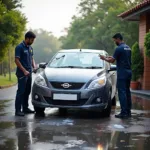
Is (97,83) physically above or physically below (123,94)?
above

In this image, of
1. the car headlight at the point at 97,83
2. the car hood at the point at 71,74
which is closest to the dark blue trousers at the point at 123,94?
the car headlight at the point at 97,83

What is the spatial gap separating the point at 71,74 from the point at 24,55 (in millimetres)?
1260

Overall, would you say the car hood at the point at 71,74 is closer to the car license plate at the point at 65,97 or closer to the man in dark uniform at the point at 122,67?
the car license plate at the point at 65,97

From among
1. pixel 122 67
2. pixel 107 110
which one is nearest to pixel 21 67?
pixel 107 110

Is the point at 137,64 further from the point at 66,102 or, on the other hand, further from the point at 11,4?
the point at 11,4

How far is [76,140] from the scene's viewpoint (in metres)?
6.09

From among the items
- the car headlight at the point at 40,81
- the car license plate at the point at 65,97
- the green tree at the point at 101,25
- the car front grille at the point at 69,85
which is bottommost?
the car license plate at the point at 65,97

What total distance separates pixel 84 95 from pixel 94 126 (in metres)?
1.06

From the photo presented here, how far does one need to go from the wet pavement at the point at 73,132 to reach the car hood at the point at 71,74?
0.89 meters

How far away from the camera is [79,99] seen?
27.5ft

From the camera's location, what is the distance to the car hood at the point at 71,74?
852 cm

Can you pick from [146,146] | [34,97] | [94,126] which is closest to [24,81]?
[34,97]

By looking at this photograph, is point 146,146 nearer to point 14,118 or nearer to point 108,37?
point 14,118

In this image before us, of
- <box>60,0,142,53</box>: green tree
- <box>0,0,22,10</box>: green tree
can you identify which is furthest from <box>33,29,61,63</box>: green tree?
<box>0,0,22,10</box>: green tree
